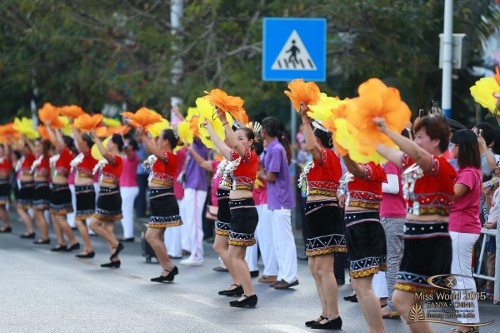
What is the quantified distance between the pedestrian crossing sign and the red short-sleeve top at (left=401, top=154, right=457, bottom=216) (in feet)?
28.6

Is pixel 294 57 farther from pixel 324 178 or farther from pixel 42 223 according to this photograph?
pixel 324 178

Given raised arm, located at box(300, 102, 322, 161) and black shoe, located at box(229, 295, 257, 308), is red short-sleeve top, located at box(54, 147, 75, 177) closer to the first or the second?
black shoe, located at box(229, 295, 257, 308)

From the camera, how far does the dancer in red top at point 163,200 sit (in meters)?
13.6

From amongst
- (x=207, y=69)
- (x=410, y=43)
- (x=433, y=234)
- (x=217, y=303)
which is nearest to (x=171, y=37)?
(x=207, y=69)

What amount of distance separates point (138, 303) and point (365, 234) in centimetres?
316

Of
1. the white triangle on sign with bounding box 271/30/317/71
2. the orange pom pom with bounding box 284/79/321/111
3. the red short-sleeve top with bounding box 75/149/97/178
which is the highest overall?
the white triangle on sign with bounding box 271/30/317/71

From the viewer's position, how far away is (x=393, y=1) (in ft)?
63.5

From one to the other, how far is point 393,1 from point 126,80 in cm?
544

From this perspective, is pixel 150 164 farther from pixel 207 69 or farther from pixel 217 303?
pixel 207 69

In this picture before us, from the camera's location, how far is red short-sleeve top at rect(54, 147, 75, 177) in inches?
695

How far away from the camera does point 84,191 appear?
16672 mm

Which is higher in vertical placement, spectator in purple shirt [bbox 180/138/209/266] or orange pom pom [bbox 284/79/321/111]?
orange pom pom [bbox 284/79/321/111]

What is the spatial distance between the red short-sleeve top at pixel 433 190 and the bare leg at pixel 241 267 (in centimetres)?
392

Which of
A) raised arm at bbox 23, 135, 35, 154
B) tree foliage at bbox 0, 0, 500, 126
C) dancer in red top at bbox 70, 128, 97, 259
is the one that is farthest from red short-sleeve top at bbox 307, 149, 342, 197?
raised arm at bbox 23, 135, 35, 154
